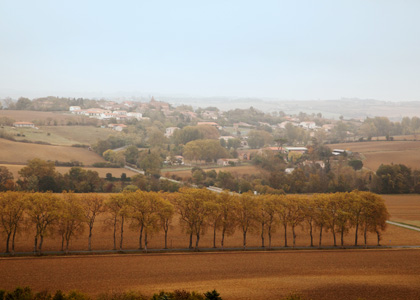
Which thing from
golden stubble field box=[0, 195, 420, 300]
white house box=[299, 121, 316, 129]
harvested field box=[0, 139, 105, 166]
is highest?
white house box=[299, 121, 316, 129]

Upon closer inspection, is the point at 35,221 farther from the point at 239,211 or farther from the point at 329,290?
the point at 329,290

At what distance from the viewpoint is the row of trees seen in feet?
120

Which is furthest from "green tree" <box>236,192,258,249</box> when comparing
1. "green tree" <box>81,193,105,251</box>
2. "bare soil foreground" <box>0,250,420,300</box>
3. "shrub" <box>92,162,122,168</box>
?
"shrub" <box>92,162,122,168</box>

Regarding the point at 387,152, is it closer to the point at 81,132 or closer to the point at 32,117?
the point at 81,132

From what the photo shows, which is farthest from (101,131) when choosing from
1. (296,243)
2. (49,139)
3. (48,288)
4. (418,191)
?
(48,288)

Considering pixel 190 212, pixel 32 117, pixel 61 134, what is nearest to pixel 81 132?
pixel 61 134

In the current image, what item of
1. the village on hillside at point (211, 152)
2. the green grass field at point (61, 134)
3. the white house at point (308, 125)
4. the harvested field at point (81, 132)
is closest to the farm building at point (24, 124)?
the village on hillside at point (211, 152)

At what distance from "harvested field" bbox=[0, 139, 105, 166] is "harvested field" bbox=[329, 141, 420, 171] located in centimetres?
5661

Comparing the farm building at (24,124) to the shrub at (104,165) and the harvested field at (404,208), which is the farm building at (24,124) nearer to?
the shrub at (104,165)

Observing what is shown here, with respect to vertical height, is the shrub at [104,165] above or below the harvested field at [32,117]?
below

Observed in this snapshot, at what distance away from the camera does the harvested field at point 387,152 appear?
89188mm

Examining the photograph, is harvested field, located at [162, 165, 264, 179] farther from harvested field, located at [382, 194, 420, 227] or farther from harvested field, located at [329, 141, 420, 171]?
harvested field, located at [382, 194, 420, 227]

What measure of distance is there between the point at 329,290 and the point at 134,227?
59.3 feet

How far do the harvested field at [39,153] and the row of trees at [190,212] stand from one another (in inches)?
1777
